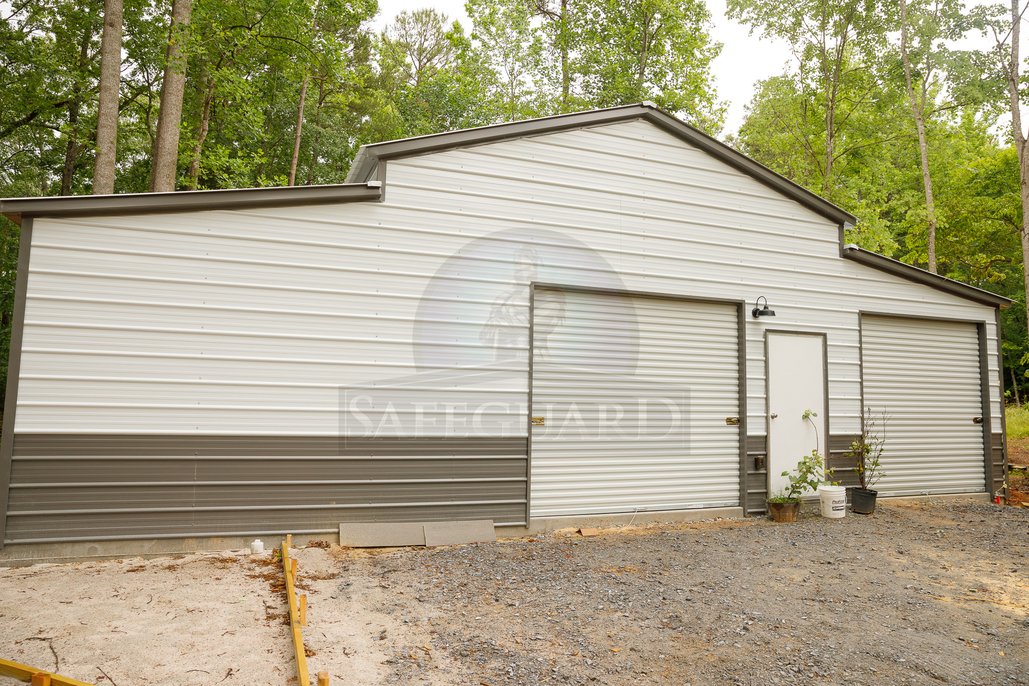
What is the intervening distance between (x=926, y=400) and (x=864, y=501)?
7.38 ft

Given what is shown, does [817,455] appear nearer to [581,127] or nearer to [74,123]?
[581,127]

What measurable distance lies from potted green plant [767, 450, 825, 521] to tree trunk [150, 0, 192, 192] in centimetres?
1055

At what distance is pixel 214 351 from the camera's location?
17.2ft

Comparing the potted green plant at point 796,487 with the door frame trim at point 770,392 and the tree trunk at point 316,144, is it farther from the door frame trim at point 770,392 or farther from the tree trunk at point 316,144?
the tree trunk at point 316,144

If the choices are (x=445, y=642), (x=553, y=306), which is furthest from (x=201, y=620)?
(x=553, y=306)

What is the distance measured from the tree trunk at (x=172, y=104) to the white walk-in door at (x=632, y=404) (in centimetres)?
760

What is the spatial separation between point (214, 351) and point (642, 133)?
17.0ft

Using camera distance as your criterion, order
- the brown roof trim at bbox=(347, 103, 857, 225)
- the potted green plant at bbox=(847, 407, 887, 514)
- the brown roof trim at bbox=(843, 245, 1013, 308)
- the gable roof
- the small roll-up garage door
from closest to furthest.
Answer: the gable roof → the brown roof trim at bbox=(347, 103, 857, 225) → the potted green plant at bbox=(847, 407, 887, 514) → the brown roof trim at bbox=(843, 245, 1013, 308) → the small roll-up garage door

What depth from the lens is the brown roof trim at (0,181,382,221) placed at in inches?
191

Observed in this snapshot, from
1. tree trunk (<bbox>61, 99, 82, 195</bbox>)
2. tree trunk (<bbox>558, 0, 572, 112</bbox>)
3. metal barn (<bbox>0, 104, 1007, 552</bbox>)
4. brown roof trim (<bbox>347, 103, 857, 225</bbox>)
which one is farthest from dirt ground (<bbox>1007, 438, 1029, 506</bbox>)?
tree trunk (<bbox>61, 99, 82, 195</bbox>)

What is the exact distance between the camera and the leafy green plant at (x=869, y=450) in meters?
7.72

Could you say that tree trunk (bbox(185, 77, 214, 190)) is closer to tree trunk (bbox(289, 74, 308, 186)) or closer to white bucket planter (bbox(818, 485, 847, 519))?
tree trunk (bbox(289, 74, 308, 186))

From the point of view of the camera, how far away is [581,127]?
685cm

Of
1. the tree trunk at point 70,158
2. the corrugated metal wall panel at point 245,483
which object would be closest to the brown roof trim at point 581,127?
the corrugated metal wall panel at point 245,483
